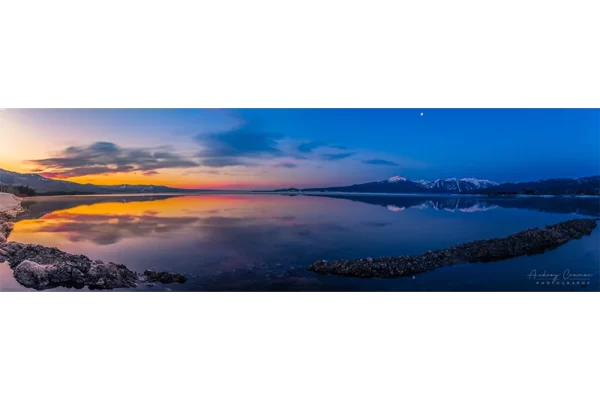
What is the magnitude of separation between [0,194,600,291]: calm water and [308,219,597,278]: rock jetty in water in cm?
7

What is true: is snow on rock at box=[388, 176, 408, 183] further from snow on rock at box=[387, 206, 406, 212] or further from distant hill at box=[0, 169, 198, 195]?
distant hill at box=[0, 169, 198, 195]

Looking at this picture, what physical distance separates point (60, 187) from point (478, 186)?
5.11m

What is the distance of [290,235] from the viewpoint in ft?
10.0

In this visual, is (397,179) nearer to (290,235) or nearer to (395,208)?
(395,208)

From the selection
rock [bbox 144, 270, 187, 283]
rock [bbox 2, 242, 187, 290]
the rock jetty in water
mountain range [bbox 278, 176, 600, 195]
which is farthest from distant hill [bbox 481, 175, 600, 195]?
rock [bbox 2, 242, 187, 290]

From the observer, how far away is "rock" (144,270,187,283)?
286 centimetres

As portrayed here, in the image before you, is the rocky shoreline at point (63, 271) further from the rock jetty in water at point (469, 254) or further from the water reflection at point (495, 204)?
the water reflection at point (495, 204)

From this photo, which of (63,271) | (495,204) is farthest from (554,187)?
(63,271)
